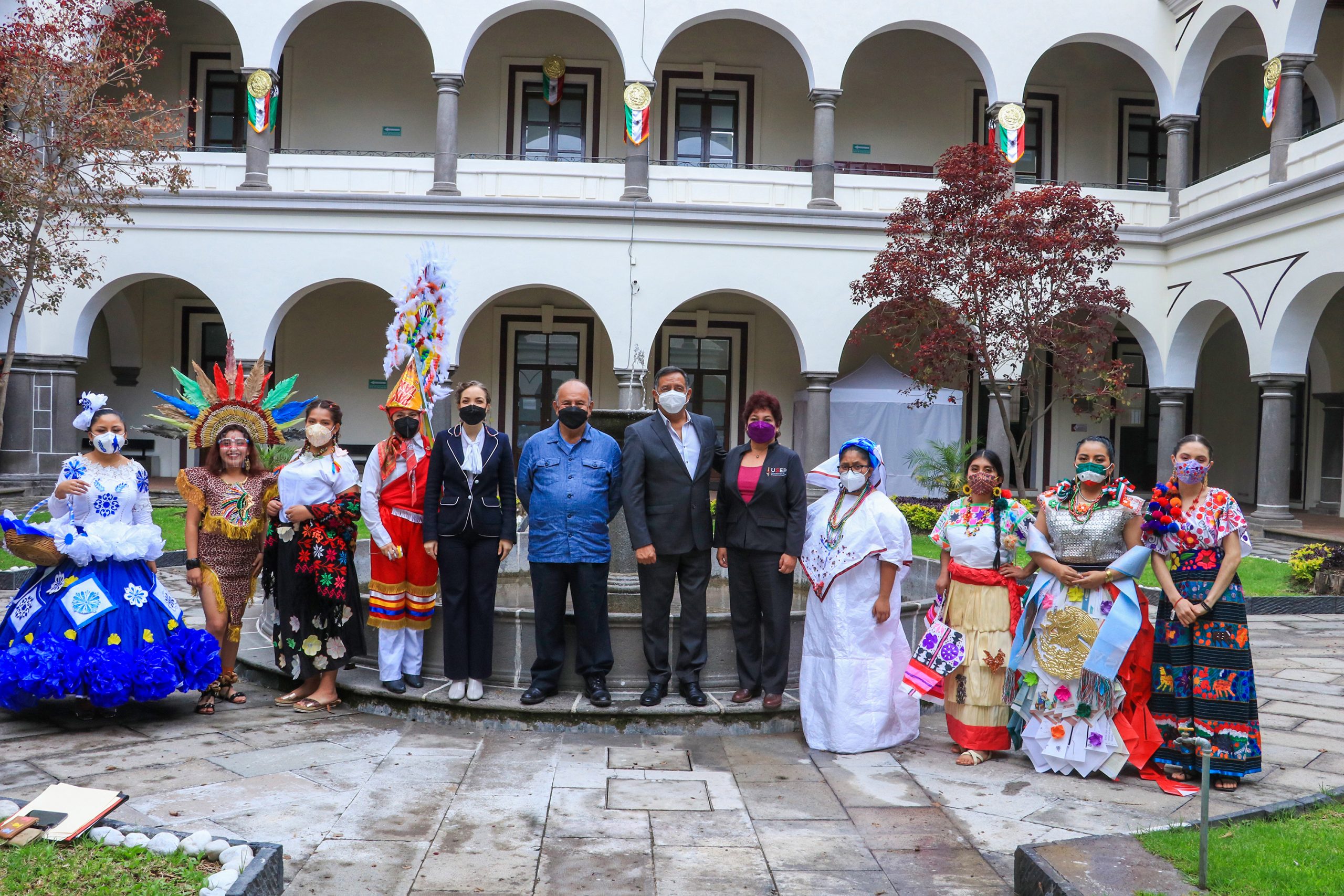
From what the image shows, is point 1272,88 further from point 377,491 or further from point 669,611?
point 377,491

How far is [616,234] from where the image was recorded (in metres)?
16.4

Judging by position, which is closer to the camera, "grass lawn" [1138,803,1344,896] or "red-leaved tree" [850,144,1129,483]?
"grass lawn" [1138,803,1344,896]

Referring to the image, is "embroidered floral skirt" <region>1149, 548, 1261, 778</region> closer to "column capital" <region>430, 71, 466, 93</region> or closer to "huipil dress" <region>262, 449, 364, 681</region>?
"huipil dress" <region>262, 449, 364, 681</region>

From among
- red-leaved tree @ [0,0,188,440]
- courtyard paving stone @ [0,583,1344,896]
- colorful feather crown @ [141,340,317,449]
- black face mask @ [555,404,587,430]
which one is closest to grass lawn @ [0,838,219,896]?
courtyard paving stone @ [0,583,1344,896]

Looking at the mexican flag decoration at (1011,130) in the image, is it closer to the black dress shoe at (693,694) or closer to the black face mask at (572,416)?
the black face mask at (572,416)

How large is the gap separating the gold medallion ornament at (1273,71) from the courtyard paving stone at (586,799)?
1217 centimetres

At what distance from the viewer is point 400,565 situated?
5672 mm

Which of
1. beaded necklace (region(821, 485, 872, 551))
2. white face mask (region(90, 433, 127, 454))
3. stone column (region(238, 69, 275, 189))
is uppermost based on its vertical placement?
stone column (region(238, 69, 275, 189))

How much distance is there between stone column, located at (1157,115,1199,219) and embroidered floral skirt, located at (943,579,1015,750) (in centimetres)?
1356

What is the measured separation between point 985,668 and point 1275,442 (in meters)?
12.4

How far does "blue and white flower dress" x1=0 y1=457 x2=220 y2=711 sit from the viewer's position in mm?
5129

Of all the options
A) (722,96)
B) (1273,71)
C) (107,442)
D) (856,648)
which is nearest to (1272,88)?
(1273,71)

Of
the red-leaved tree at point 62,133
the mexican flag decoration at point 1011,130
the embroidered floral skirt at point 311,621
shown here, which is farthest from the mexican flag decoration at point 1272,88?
the red-leaved tree at point 62,133

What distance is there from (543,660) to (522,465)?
103 centimetres
